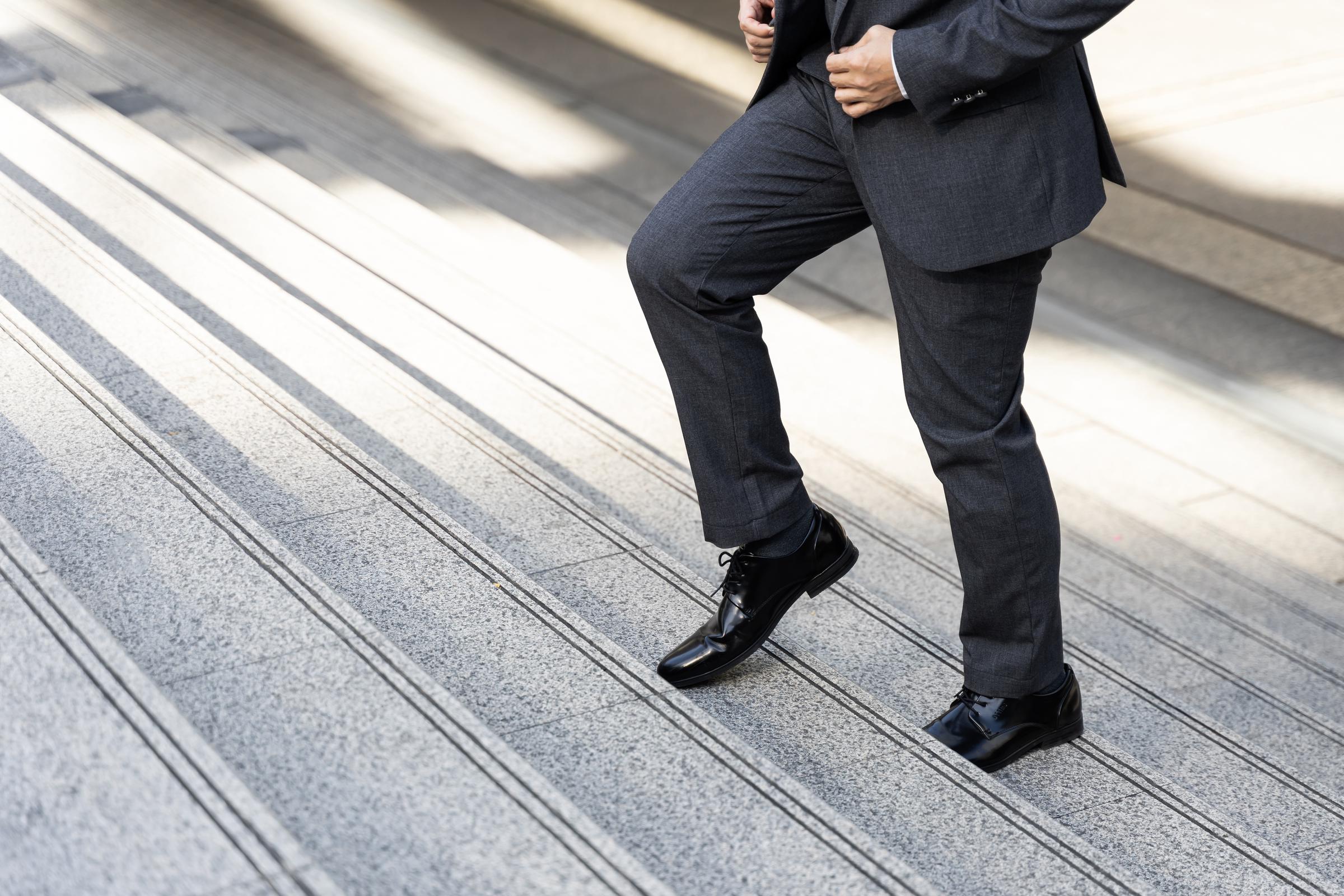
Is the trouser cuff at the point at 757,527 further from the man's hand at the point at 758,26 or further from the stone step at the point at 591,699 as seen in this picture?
the man's hand at the point at 758,26

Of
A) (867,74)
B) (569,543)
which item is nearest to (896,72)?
(867,74)

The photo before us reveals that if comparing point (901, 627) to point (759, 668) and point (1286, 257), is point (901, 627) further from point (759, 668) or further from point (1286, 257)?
point (1286, 257)

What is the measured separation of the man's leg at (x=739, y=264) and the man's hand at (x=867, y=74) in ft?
0.26

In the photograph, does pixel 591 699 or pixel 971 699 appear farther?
pixel 971 699

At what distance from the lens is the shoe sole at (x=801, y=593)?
203 cm

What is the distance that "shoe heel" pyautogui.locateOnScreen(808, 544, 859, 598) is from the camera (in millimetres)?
2115

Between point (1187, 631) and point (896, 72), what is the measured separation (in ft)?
6.36

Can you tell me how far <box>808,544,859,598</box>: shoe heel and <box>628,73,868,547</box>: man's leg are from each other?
0.17 meters

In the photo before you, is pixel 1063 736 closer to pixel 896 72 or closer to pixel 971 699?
pixel 971 699

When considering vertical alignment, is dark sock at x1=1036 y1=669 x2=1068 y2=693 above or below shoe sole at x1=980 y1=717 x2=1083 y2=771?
above

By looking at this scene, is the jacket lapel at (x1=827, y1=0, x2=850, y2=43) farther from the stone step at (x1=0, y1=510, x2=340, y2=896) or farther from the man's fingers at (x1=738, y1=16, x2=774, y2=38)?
the stone step at (x1=0, y1=510, x2=340, y2=896)

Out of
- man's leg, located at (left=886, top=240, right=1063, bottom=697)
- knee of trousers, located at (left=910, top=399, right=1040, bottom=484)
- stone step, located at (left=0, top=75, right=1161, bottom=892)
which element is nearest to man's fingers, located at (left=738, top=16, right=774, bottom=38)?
man's leg, located at (left=886, top=240, right=1063, bottom=697)

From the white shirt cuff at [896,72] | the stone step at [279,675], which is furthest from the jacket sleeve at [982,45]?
the stone step at [279,675]

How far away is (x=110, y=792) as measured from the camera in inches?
56.9
